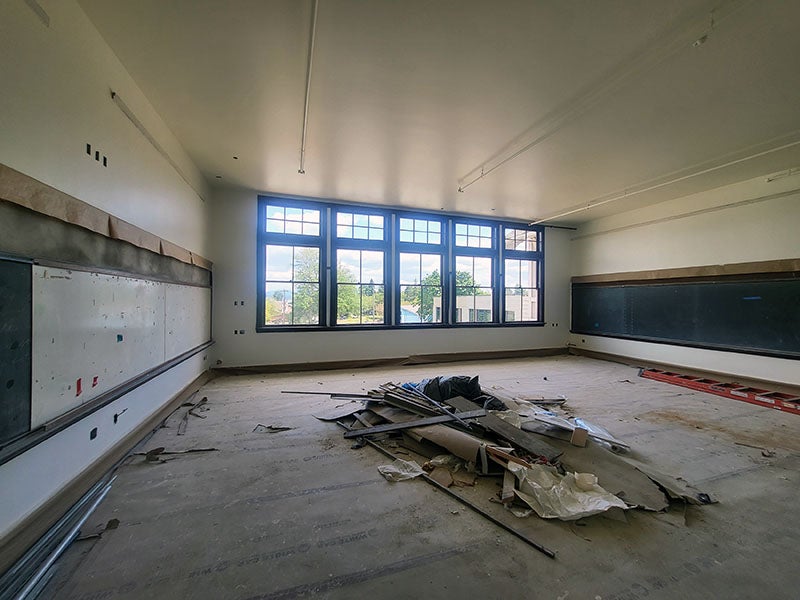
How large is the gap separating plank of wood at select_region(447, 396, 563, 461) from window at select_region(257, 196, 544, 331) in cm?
394

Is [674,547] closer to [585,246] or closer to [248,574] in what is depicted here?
[248,574]

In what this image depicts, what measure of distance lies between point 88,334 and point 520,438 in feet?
11.5

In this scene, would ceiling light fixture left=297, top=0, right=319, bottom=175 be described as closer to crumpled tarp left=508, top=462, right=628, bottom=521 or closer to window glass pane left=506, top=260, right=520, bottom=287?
crumpled tarp left=508, top=462, right=628, bottom=521

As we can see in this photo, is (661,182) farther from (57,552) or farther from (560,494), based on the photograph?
(57,552)

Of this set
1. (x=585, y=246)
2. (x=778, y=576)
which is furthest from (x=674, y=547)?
(x=585, y=246)

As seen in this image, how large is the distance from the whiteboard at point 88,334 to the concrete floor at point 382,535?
75 cm

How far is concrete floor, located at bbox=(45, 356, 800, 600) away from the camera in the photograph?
1.49 metres

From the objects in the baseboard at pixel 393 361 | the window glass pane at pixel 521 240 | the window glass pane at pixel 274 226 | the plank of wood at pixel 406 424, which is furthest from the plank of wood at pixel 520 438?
the window glass pane at pixel 521 240

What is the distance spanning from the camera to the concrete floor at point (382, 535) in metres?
1.49

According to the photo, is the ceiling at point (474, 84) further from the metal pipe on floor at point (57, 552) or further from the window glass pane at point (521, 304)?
the window glass pane at point (521, 304)

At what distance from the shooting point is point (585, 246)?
8.23 metres

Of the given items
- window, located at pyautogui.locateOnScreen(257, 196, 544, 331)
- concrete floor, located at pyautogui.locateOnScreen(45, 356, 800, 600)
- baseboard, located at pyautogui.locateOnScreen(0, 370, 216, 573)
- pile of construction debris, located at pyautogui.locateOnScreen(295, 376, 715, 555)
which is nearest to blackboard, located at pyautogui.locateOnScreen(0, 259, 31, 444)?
baseboard, located at pyautogui.locateOnScreen(0, 370, 216, 573)

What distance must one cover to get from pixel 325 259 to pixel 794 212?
7692 mm

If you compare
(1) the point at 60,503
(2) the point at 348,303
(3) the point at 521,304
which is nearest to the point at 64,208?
(1) the point at 60,503
